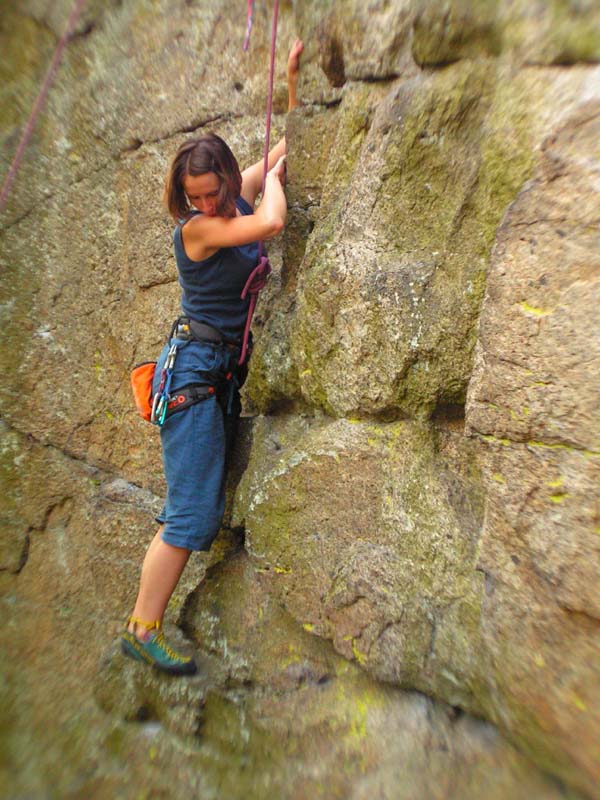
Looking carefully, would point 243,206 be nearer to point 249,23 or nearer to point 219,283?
point 219,283

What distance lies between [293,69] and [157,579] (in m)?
2.65

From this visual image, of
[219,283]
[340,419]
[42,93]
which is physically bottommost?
[340,419]

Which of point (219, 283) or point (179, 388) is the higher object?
point (219, 283)

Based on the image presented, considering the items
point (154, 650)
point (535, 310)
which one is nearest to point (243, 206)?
point (535, 310)

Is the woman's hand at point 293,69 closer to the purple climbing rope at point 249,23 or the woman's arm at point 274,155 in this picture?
the woman's arm at point 274,155

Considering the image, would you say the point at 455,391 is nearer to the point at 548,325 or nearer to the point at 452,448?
the point at 452,448

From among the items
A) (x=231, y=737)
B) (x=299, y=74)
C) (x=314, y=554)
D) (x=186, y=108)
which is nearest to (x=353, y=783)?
(x=231, y=737)

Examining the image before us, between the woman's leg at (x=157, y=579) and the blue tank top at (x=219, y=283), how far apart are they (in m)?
1.09

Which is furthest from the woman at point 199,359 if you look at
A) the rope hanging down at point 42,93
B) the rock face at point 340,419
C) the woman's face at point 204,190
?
the rope hanging down at point 42,93

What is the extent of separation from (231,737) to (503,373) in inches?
80.3

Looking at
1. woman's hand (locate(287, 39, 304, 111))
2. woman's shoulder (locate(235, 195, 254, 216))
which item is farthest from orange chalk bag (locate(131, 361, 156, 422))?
woman's hand (locate(287, 39, 304, 111))

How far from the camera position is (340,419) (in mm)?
2838

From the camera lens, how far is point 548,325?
2.07 meters

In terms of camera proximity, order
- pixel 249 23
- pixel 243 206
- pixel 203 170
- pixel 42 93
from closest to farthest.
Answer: pixel 203 170 → pixel 243 206 → pixel 249 23 → pixel 42 93
